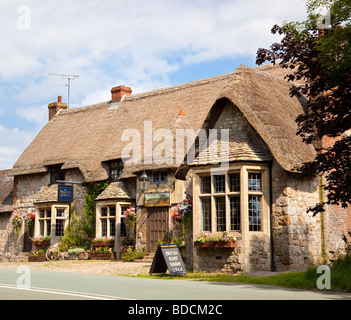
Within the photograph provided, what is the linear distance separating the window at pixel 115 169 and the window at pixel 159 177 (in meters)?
3.19

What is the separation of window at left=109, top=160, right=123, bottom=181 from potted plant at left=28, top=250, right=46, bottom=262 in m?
5.42

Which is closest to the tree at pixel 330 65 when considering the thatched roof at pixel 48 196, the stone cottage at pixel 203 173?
the stone cottage at pixel 203 173

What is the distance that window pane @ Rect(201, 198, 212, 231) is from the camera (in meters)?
17.6

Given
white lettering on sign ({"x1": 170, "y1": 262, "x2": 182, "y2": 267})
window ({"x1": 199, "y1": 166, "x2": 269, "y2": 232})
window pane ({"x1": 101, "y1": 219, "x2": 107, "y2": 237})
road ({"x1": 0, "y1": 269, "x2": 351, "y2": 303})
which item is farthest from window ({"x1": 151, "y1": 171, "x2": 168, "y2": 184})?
road ({"x1": 0, "y1": 269, "x2": 351, "y2": 303})

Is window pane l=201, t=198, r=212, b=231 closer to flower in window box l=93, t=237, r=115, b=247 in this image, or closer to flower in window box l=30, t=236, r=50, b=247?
flower in window box l=93, t=237, r=115, b=247

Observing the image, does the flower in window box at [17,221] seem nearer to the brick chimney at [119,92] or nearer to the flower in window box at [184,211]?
the brick chimney at [119,92]

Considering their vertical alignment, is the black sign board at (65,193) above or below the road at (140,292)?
above

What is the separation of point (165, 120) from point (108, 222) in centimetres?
568

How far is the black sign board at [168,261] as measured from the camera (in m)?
14.2

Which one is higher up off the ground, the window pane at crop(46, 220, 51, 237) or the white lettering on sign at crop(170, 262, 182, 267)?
the window pane at crop(46, 220, 51, 237)
